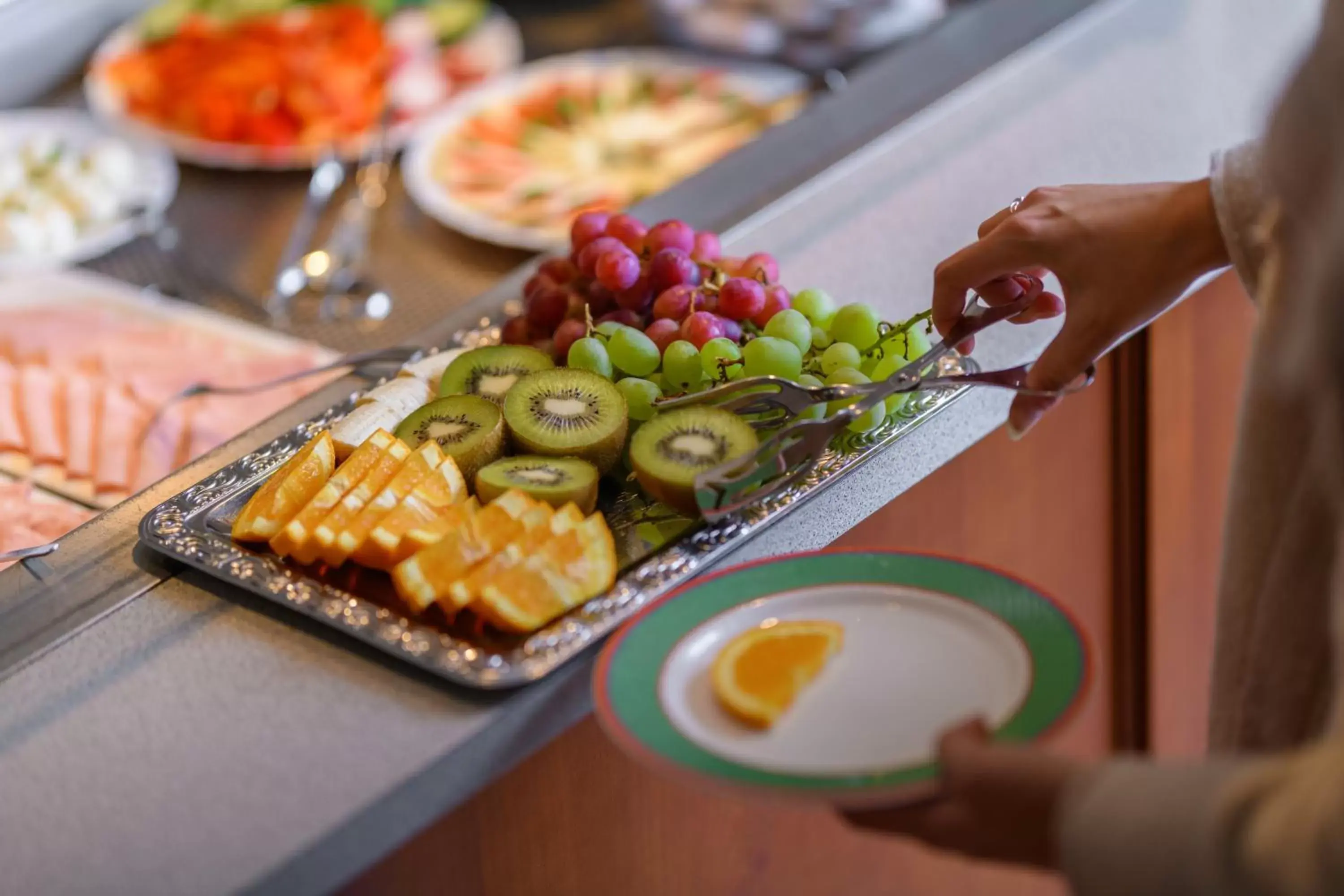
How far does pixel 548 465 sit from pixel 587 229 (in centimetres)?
29

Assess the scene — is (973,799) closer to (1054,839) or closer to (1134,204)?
(1054,839)

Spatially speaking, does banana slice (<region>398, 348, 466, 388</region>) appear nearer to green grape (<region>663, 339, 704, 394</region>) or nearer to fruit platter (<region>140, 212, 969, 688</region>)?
fruit platter (<region>140, 212, 969, 688</region>)

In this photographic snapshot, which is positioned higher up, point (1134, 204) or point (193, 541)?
point (1134, 204)

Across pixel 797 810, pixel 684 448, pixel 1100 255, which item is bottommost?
pixel 797 810

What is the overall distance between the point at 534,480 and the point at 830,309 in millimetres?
314

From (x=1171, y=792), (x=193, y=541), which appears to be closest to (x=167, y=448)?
(x=193, y=541)

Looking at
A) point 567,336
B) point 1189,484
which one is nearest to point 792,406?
point 567,336

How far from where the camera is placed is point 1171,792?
27.7 inches

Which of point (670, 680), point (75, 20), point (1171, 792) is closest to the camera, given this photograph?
point (1171, 792)

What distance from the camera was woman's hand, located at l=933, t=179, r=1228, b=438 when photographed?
1021mm

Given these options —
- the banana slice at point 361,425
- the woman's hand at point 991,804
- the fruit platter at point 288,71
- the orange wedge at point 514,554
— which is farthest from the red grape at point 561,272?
the fruit platter at point 288,71

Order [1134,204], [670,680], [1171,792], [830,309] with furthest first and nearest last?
[830,309] → [1134,204] → [670,680] → [1171,792]

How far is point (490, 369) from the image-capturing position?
1204mm

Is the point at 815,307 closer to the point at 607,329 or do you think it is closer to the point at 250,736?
the point at 607,329
